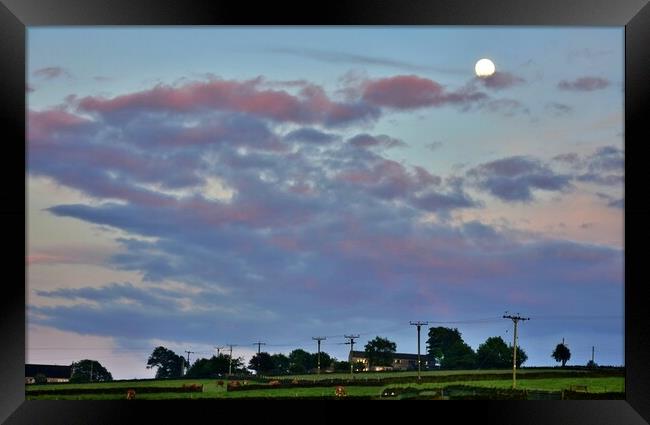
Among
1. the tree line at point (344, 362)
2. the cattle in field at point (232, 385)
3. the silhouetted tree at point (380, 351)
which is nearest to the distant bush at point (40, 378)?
the tree line at point (344, 362)

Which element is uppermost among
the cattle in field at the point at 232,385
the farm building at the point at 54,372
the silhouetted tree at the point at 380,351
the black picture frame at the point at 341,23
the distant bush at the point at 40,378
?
the black picture frame at the point at 341,23

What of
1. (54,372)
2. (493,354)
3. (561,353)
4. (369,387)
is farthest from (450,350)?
(54,372)

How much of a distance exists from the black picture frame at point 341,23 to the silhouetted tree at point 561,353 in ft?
145

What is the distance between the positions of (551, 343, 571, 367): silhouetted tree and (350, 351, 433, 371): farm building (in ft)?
23.4

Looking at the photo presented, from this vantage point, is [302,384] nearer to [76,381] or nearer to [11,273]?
[76,381]

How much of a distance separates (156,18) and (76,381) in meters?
43.9

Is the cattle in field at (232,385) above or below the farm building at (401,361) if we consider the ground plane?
below

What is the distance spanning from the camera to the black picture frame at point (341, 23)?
15.9ft

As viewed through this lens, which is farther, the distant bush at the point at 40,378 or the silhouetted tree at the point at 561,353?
the silhouetted tree at the point at 561,353

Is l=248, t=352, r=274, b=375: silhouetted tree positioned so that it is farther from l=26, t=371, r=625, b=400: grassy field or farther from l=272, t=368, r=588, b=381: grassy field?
l=26, t=371, r=625, b=400: grassy field

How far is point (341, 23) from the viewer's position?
5109 mm

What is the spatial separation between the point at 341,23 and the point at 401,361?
4797cm

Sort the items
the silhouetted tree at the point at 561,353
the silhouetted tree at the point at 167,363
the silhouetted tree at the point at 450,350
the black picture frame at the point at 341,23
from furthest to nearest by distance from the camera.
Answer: the silhouetted tree at the point at 167,363
the silhouetted tree at the point at 450,350
the silhouetted tree at the point at 561,353
the black picture frame at the point at 341,23

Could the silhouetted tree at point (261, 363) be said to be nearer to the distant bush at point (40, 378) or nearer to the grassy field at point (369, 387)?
the grassy field at point (369, 387)
